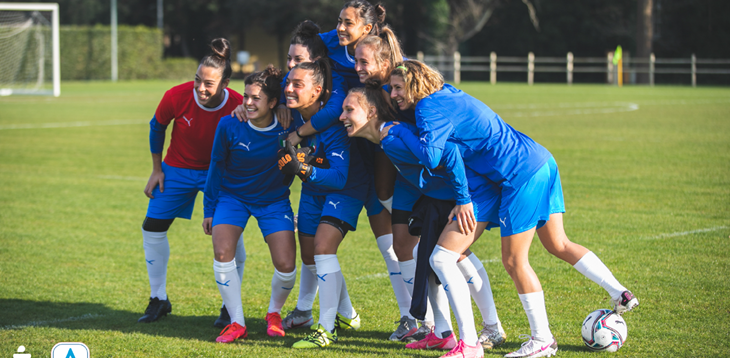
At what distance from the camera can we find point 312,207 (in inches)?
178

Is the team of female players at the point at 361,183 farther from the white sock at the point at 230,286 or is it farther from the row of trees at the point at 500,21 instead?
the row of trees at the point at 500,21

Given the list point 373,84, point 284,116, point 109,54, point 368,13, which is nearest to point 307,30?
point 368,13

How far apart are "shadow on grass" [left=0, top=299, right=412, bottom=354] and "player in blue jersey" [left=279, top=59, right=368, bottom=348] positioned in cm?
20

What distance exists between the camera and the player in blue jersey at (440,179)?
387 centimetres

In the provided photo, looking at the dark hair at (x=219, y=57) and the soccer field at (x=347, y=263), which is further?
the dark hair at (x=219, y=57)

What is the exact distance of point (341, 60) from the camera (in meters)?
4.85

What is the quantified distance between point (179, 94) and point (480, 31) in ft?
147

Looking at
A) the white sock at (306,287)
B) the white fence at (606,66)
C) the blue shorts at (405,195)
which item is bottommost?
the white sock at (306,287)

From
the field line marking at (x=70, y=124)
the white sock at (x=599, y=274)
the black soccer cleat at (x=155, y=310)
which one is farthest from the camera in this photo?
the field line marking at (x=70, y=124)

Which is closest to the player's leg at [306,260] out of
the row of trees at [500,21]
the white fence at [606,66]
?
the white fence at [606,66]

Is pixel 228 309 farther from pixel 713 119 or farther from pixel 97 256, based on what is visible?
pixel 713 119

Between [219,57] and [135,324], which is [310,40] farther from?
[135,324]

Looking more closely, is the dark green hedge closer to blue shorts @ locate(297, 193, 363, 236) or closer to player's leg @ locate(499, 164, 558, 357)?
blue shorts @ locate(297, 193, 363, 236)

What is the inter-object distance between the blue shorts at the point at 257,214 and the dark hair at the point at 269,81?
2.36 feet
